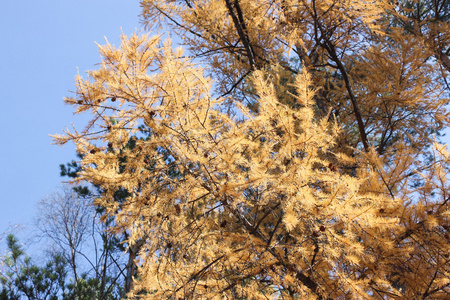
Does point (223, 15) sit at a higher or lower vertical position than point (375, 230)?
higher

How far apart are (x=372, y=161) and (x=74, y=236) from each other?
803cm

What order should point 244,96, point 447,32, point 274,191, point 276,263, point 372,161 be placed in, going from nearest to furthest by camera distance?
1. point 274,191
2. point 276,263
3. point 372,161
4. point 447,32
5. point 244,96

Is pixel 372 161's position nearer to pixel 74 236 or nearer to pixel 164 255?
pixel 164 255

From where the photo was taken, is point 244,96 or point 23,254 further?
point 23,254

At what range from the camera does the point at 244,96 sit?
20.9 ft

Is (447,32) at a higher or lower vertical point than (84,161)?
higher

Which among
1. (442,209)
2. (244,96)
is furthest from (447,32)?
(442,209)

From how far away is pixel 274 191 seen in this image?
2.26 m

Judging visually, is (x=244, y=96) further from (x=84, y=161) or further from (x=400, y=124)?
(x=84, y=161)

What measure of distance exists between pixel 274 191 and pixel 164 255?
116 cm

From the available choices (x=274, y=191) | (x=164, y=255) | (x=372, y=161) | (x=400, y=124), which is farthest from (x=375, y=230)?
(x=400, y=124)

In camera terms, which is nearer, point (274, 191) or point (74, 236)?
point (274, 191)

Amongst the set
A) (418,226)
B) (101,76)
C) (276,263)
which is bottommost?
(418,226)

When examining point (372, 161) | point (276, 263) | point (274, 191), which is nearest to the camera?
point (274, 191)
